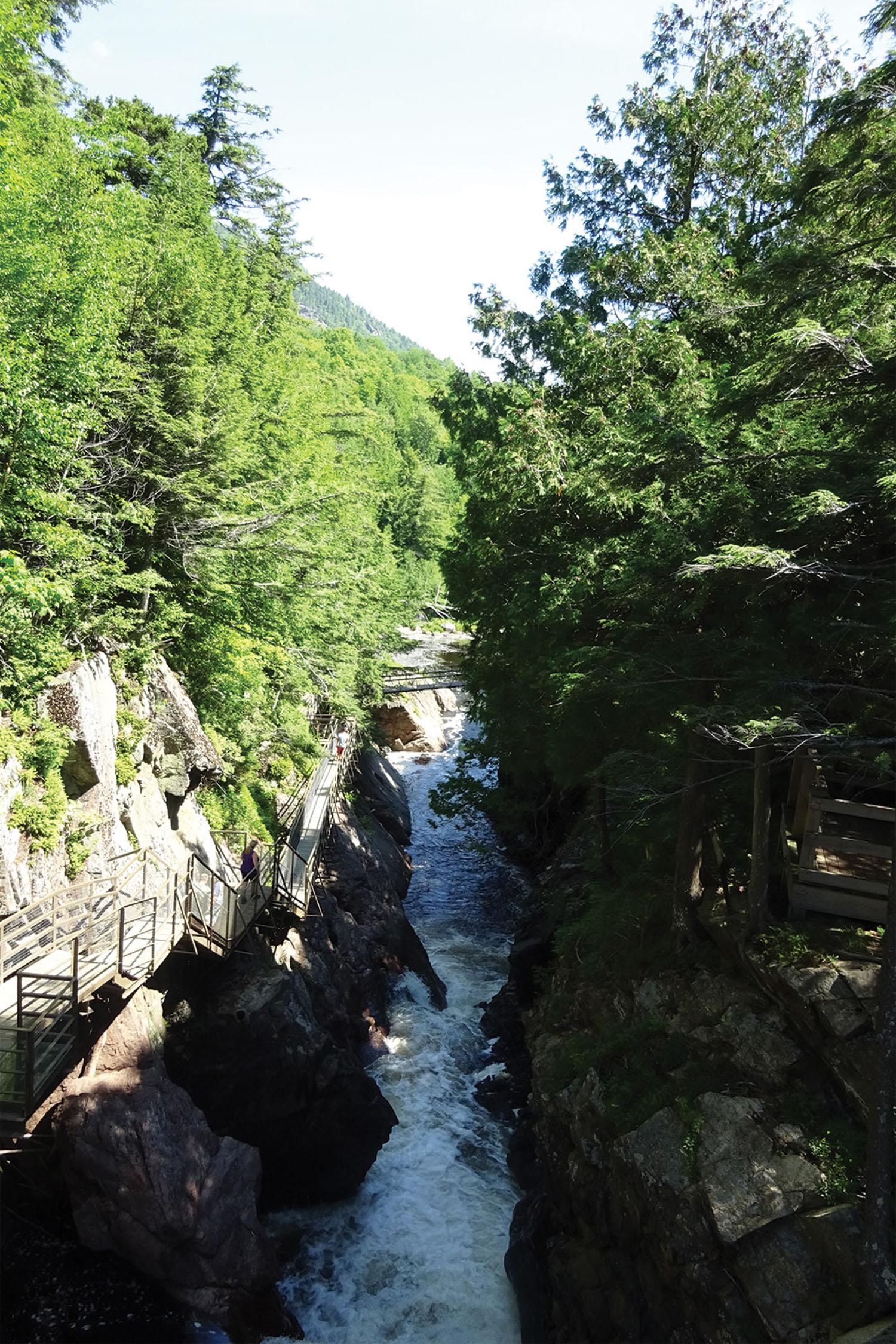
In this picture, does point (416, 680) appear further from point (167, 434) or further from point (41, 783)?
point (41, 783)

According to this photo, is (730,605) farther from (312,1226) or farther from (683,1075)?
(312,1226)

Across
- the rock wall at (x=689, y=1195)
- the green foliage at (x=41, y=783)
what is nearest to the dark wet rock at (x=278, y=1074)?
the rock wall at (x=689, y=1195)

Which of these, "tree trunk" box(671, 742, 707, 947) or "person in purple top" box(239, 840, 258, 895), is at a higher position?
"tree trunk" box(671, 742, 707, 947)

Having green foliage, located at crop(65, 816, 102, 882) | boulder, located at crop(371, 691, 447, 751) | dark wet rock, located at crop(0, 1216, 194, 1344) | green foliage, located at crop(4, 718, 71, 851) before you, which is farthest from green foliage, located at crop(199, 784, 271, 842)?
boulder, located at crop(371, 691, 447, 751)

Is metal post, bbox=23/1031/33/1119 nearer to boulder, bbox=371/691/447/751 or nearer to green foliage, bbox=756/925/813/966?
green foliage, bbox=756/925/813/966

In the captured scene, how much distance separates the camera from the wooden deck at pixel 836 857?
9109mm

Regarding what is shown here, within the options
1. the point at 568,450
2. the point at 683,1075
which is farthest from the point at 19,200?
the point at 683,1075

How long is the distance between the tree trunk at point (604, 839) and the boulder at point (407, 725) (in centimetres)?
2012

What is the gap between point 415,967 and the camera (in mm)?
18750

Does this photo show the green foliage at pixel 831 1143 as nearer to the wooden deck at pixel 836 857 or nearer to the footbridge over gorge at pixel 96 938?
the wooden deck at pixel 836 857

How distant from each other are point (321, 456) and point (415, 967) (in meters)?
15.6

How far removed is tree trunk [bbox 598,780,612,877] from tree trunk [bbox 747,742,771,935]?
463 centimetres

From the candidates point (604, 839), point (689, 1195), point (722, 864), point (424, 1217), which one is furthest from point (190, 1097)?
point (722, 864)

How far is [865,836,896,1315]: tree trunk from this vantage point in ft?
20.9
